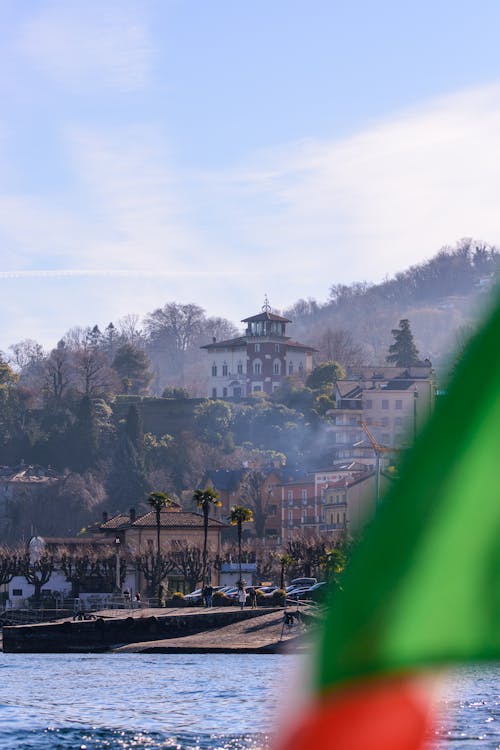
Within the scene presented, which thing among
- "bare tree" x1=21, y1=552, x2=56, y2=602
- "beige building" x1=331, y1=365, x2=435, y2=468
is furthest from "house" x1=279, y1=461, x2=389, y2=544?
"bare tree" x1=21, y1=552, x2=56, y2=602

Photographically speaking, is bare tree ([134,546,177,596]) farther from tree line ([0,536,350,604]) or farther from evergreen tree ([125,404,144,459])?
evergreen tree ([125,404,144,459])

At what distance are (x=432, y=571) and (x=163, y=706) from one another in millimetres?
33635

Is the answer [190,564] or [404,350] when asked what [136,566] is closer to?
[190,564]

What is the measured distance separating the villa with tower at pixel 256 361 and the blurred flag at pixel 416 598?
18166cm

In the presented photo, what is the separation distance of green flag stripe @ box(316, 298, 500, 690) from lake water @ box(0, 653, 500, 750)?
13.0 metres

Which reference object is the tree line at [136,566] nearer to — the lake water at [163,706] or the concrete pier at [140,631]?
the concrete pier at [140,631]

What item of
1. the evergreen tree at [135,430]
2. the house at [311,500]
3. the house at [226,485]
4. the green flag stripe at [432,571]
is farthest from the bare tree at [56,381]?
the green flag stripe at [432,571]

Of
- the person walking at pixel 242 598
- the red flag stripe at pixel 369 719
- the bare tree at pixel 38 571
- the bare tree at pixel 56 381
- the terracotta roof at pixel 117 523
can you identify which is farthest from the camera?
the bare tree at pixel 56 381

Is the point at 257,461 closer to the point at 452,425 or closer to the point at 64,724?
the point at 64,724

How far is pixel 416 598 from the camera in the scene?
1596 millimetres

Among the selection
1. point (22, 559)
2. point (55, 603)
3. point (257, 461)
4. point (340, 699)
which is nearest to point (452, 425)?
point (340, 699)

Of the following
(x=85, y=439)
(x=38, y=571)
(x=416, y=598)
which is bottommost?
(x=38, y=571)

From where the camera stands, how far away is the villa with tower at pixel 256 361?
186 metres

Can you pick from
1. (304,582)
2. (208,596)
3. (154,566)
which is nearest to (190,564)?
(154,566)
